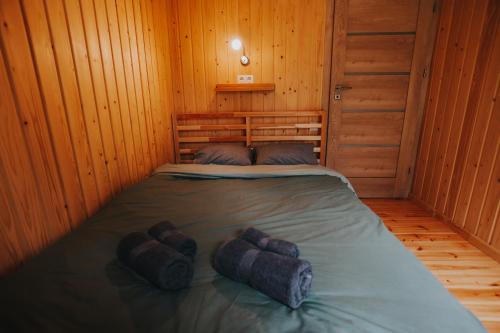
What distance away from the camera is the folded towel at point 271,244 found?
0.94 m

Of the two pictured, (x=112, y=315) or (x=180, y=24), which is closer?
(x=112, y=315)

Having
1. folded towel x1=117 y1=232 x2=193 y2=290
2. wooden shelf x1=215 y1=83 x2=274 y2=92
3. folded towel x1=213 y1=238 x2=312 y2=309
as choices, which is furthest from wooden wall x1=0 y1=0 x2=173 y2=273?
folded towel x1=213 y1=238 x2=312 y2=309

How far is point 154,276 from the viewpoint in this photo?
0.84 m

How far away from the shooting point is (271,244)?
3.18 ft

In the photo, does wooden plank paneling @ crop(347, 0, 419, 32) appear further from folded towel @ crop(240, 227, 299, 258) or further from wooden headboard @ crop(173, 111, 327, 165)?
folded towel @ crop(240, 227, 299, 258)

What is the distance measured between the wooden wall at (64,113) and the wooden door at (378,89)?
1.98 metres

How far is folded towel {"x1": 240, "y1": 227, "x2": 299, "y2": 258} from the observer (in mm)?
940

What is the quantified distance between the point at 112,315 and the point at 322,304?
622mm

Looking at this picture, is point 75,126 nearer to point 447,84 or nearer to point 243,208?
point 243,208

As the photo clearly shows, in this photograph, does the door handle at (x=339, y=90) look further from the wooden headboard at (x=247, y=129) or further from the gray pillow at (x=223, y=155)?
the gray pillow at (x=223, y=155)

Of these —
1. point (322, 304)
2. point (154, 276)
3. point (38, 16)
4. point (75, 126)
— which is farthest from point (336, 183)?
point (38, 16)

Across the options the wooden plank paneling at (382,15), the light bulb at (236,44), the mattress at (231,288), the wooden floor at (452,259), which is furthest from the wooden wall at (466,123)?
the light bulb at (236,44)

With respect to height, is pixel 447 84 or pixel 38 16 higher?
pixel 38 16

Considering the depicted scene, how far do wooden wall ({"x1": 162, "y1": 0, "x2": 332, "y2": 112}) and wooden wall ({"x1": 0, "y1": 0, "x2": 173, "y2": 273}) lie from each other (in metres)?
0.58
